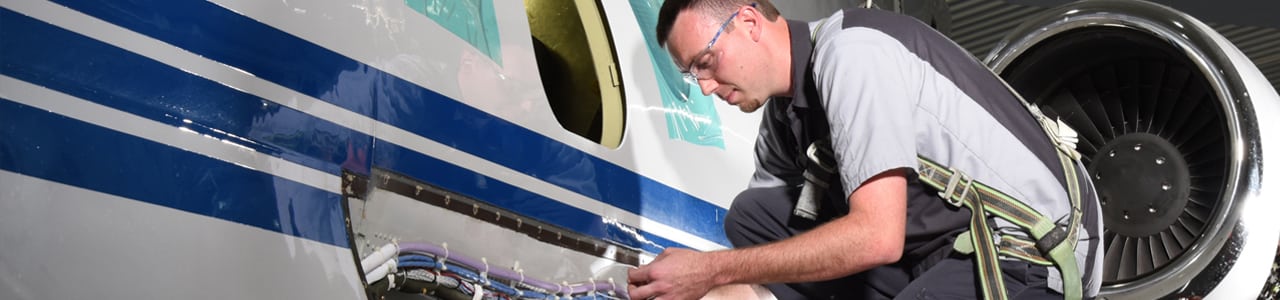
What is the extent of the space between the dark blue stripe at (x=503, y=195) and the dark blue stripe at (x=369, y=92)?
30 millimetres

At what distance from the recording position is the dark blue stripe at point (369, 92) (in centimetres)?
157

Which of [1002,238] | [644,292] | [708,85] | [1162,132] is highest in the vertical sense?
[1162,132]

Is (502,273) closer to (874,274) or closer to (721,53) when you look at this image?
(721,53)

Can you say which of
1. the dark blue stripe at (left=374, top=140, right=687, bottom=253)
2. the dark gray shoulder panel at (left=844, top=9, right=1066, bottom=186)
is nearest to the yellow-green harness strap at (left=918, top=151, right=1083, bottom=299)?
the dark gray shoulder panel at (left=844, top=9, right=1066, bottom=186)

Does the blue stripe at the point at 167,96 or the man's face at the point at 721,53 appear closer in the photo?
the blue stripe at the point at 167,96

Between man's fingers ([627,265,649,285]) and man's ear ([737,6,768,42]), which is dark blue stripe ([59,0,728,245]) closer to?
man's fingers ([627,265,649,285])

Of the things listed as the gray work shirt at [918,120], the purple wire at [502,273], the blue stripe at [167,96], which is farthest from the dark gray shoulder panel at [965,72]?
the blue stripe at [167,96]

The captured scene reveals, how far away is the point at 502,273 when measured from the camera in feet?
6.99

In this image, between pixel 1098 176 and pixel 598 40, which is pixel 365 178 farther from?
pixel 1098 176

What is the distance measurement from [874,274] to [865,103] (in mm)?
672

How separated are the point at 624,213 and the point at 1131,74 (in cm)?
214

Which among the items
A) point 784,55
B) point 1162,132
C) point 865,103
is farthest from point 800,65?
point 1162,132

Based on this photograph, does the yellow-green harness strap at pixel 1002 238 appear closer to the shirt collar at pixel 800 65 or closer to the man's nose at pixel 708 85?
the shirt collar at pixel 800 65

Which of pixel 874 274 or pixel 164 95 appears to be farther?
pixel 874 274
